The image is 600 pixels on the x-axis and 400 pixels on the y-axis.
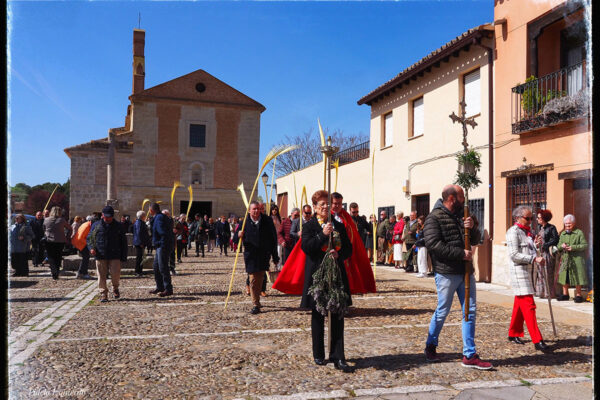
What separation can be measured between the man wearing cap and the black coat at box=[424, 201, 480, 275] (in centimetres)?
614

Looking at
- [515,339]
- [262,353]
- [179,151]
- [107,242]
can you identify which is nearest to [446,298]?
[515,339]

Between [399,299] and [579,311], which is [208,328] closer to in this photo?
[399,299]

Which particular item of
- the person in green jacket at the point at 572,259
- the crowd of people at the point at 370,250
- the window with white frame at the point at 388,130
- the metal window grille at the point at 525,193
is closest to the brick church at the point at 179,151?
the crowd of people at the point at 370,250

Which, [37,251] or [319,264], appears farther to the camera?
[37,251]

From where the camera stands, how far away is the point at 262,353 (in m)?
5.48

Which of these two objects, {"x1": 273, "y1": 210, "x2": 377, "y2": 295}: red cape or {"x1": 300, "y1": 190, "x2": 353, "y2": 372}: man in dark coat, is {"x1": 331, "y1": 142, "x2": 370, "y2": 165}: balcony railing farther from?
{"x1": 300, "y1": 190, "x2": 353, "y2": 372}: man in dark coat

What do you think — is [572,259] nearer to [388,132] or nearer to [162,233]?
[162,233]

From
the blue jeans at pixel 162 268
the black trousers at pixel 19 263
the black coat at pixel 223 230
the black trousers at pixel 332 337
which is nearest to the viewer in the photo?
the black trousers at pixel 332 337

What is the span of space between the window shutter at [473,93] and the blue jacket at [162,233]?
8410 millimetres

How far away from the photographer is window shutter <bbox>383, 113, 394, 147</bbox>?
18172 millimetres

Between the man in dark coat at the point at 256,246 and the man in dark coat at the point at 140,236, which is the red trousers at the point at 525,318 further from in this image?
the man in dark coat at the point at 140,236

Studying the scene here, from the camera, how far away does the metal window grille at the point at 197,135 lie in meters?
40.0

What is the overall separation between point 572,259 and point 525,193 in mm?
2408

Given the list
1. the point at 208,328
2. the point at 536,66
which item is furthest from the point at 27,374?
the point at 536,66
